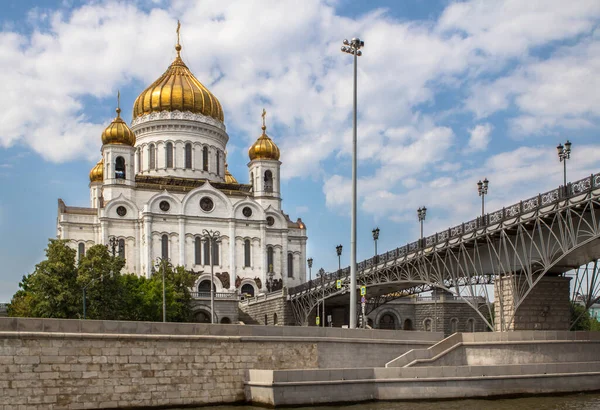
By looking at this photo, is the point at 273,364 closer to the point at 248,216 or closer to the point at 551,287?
the point at 551,287

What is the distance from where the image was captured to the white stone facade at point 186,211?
246 ft

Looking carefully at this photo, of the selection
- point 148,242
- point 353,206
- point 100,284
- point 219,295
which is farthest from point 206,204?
point 353,206

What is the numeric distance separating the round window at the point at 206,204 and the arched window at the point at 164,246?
4.64 meters

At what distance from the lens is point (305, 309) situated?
6600 centimetres

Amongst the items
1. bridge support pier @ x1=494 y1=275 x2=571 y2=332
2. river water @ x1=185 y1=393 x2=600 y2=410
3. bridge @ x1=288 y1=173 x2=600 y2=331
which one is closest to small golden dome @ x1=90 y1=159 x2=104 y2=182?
bridge @ x1=288 y1=173 x2=600 y2=331

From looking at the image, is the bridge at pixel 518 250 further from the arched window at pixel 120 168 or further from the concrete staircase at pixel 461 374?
the arched window at pixel 120 168

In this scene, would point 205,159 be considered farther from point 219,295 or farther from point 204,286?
point 219,295

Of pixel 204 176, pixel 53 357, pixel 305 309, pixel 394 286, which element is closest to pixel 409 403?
pixel 53 357

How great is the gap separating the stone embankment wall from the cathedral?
46.0 m

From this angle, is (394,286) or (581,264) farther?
(394,286)

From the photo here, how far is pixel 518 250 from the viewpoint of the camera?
4022 centimetres

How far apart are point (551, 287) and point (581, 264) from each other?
6.75ft

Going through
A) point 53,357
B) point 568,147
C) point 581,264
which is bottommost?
point 53,357

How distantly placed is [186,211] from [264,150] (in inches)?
450
